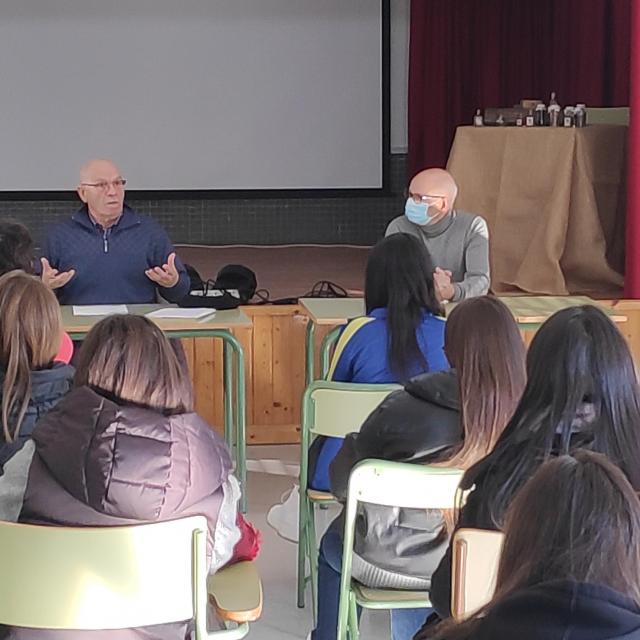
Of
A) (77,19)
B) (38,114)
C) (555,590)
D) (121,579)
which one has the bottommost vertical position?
(121,579)

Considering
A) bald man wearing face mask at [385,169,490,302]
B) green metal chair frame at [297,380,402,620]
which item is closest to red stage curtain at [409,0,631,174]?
bald man wearing face mask at [385,169,490,302]

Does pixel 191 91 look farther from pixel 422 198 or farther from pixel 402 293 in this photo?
pixel 402 293

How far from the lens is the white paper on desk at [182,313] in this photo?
381cm

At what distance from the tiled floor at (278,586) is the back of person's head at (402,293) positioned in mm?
723

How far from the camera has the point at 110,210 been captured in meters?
4.27

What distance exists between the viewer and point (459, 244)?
4.36 metres

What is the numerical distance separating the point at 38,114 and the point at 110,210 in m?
4.42

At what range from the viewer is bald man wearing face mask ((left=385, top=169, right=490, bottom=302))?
432 cm

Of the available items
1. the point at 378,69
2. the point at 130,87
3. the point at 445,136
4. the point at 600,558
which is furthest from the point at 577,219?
the point at 600,558

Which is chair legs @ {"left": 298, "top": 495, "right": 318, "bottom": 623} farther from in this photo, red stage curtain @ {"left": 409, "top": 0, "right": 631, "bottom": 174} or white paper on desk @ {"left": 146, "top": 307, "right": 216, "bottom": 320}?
red stage curtain @ {"left": 409, "top": 0, "right": 631, "bottom": 174}

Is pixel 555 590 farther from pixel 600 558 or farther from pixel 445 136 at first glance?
pixel 445 136

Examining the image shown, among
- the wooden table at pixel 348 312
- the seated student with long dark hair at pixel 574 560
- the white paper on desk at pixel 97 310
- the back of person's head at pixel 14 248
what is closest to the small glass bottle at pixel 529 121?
the wooden table at pixel 348 312

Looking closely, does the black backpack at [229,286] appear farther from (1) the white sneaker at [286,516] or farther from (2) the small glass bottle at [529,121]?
(2) the small glass bottle at [529,121]

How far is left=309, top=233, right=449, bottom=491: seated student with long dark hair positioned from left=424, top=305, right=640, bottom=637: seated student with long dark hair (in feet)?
3.47
